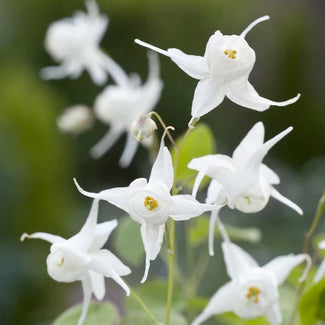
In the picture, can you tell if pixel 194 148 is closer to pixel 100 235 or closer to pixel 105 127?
pixel 100 235

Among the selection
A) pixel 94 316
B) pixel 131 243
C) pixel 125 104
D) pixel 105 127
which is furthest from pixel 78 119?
pixel 105 127

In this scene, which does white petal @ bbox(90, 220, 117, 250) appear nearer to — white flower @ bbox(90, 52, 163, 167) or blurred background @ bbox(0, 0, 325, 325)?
white flower @ bbox(90, 52, 163, 167)

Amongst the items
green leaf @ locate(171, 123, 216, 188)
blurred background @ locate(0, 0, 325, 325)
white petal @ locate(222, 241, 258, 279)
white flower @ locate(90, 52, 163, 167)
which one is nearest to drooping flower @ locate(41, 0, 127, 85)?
white flower @ locate(90, 52, 163, 167)

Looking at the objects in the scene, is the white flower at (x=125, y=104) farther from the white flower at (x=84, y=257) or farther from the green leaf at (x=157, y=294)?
the white flower at (x=84, y=257)

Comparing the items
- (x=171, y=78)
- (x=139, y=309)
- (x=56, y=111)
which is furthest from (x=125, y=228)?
(x=171, y=78)

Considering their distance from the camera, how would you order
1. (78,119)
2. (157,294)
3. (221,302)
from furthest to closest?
(78,119), (157,294), (221,302)

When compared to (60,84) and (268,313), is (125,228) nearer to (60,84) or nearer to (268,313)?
(268,313)
